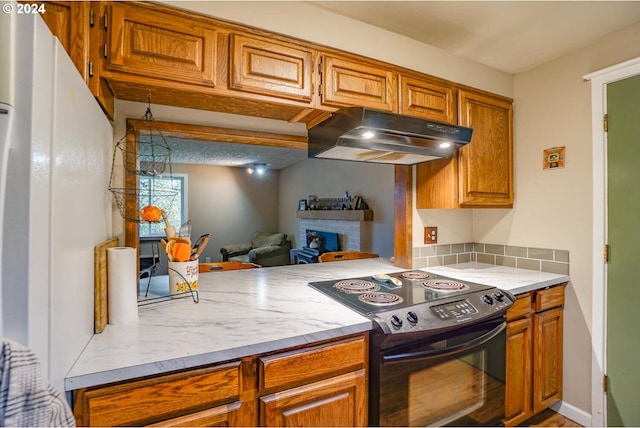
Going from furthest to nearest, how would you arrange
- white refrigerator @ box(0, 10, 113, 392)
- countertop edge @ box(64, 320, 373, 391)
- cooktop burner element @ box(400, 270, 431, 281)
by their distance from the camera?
1. cooktop burner element @ box(400, 270, 431, 281)
2. countertop edge @ box(64, 320, 373, 391)
3. white refrigerator @ box(0, 10, 113, 392)

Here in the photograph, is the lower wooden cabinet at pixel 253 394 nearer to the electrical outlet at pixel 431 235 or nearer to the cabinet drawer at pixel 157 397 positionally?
the cabinet drawer at pixel 157 397

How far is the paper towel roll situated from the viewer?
107 cm

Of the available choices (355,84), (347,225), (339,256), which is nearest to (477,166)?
(355,84)

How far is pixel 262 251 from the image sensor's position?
5559 millimetres

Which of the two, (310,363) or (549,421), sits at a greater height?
(310,363)

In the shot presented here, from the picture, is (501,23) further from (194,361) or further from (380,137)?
(194,361)

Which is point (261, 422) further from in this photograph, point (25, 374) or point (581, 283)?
point (581, 283)

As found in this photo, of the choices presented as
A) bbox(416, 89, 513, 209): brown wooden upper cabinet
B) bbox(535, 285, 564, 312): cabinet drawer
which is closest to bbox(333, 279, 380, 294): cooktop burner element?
bbox(416, 89, 513, 209): brown wooden upper cabinet

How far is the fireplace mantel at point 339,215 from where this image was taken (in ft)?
11.9

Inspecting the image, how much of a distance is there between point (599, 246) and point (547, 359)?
71cm

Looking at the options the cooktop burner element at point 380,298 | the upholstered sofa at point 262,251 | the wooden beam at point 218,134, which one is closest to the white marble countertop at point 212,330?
the cooktop burner element at point 380,298

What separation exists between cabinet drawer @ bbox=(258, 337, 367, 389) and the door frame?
60.1 inches

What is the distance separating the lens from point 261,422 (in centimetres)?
99

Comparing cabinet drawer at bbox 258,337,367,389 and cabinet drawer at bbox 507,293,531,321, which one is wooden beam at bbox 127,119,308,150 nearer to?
cabinet drawer at bbox 258,337,367,389
